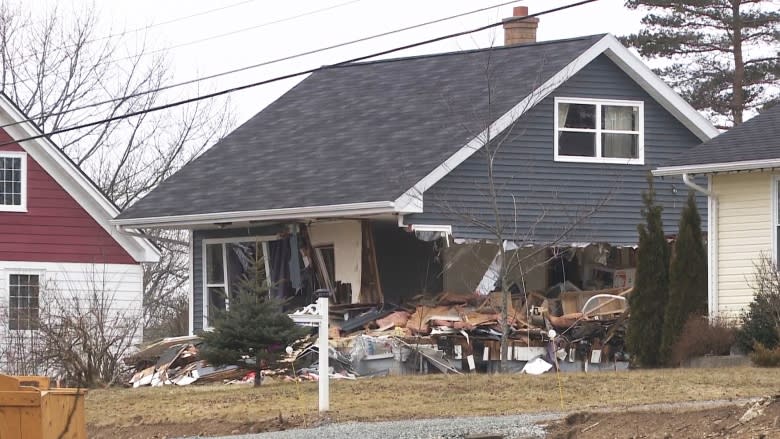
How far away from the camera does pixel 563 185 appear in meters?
28.9

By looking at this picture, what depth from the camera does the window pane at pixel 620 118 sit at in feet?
96.6

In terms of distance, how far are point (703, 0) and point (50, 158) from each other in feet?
76.8

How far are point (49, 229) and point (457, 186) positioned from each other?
9598 mm

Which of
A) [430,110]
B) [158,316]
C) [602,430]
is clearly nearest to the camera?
[602,430]

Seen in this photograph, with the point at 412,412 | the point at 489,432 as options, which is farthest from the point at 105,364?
the point at 489,432

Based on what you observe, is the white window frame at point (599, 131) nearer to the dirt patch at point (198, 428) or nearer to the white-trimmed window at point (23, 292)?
the white-trimmed window at point (23, 292)

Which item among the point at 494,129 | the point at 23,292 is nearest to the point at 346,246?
the point at 494,129

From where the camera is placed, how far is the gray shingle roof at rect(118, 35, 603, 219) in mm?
27594

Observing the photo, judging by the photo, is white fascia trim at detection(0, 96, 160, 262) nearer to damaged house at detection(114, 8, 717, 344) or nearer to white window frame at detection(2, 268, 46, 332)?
damaged house at detection(114, 8, 717, 344)

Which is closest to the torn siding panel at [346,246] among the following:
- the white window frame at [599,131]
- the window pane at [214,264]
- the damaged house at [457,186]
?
the damaged house at [457,186]

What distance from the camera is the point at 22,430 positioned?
1355 centimetres

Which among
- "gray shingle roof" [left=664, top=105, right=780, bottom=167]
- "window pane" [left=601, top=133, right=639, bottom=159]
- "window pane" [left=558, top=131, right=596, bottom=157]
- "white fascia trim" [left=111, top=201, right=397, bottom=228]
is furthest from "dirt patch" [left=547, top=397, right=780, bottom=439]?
"window pane" [left=601, top=133, right=639, bottom=159]

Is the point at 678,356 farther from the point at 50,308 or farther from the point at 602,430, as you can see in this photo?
the point at 50,308

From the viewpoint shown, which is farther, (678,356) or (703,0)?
(703,0)
